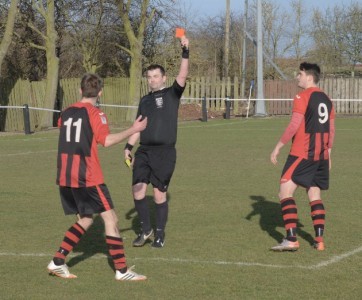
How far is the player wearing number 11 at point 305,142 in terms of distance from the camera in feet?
26.2

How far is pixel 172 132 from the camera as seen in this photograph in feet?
27.8

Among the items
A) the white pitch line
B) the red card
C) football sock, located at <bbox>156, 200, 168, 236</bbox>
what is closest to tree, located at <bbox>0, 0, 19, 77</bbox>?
football sock, located at <bbox>156, 200, 168, 236</bbox>

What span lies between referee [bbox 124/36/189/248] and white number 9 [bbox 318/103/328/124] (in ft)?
4.64

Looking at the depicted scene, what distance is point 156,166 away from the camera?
8.50 meters

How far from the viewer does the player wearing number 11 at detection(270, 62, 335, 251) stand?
8.00m

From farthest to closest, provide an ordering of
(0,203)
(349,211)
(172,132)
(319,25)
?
(319,25) → (0,203) → (349,211) → (172,132)

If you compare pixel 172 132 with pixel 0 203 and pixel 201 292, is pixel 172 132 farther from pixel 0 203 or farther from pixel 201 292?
pixel 0 203

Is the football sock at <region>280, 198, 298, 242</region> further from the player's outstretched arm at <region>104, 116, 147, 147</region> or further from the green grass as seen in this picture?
the player's outstretched arm at <region>104, 116, 147, 147</region>

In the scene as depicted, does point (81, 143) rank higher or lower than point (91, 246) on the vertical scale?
higher

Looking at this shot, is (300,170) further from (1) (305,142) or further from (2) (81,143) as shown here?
(2) (81,143)

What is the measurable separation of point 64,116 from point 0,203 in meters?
5.01

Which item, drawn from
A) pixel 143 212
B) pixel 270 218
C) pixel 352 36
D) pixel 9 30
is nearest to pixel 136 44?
pixel 9 30

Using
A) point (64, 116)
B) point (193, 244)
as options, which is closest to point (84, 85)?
point (64, 116)

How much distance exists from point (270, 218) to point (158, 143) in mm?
2361
